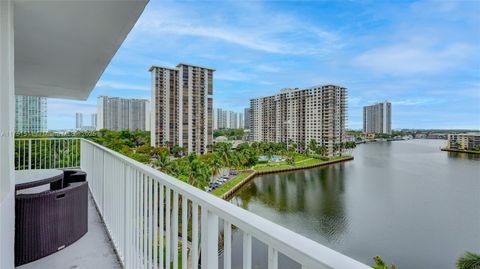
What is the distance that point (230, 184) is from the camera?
27.3 meters

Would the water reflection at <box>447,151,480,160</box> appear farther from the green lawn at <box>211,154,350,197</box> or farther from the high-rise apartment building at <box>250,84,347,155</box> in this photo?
the green lawn at <box>211,154,350,197</box>

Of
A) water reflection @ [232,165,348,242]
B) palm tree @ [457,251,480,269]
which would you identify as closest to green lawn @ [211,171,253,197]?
water reflection @ [232,165,348,242]

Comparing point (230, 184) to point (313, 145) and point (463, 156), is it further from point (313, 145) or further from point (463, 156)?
point (463, 156)

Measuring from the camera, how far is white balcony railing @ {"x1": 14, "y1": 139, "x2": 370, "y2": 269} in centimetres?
51

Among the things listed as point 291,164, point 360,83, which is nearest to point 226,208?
point 291,164

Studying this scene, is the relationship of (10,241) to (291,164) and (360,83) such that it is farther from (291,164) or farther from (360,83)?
(360,83)

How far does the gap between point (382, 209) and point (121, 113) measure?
41050mm

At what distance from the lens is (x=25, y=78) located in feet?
11.7

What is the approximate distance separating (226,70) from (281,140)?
20003mm

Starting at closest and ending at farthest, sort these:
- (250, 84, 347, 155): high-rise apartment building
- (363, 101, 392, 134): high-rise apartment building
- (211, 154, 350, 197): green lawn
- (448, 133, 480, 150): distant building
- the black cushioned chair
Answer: the black cushioned chair
(211, 154, 350, 197): green lawn
(448, 133, 480, 150): distant building
(250, 84, 347, 155): high-rise apartment building
(363, 101, 392, 134): high-rise apartment building

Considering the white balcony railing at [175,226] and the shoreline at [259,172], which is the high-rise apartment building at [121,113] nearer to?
the shoreline at [259,172]

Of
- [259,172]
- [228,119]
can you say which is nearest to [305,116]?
[259,172]

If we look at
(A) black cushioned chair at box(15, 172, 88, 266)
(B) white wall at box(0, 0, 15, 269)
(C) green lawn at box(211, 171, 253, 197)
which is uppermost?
(B) white wall at box(0, 0, 15, 269)

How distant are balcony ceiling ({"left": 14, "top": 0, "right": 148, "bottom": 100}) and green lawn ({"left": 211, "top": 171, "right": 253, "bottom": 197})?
2133 cm
